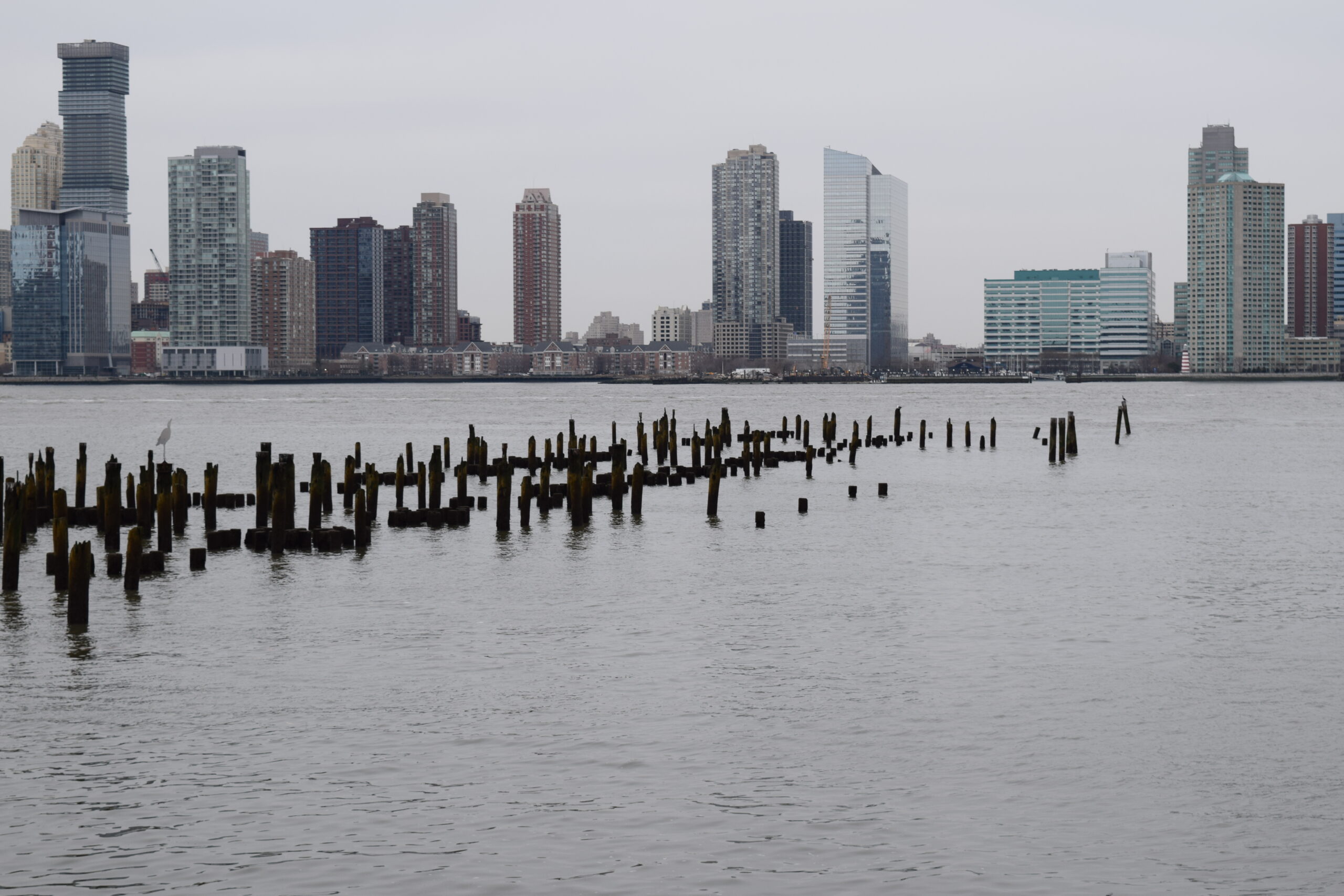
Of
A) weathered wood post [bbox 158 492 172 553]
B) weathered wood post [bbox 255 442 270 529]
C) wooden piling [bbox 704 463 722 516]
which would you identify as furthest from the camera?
wooden piling [bbox 704 463 722 516]

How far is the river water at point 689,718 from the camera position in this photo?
13930 millimetres

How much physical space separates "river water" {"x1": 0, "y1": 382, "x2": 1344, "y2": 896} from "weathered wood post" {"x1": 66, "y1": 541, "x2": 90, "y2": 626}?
394mm

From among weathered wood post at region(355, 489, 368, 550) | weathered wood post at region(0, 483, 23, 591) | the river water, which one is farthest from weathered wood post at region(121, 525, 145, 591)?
weathered wood post at region(355, 489, 368, 550)

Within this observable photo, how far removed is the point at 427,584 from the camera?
101 feet

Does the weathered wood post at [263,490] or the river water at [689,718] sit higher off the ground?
the weathered wood post at [263,490]

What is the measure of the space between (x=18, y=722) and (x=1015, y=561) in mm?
22259

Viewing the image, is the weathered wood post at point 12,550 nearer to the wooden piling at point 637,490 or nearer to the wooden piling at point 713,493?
the wooden piling at point 637,490

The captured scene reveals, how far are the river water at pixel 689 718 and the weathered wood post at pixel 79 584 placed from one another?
1.29 ft

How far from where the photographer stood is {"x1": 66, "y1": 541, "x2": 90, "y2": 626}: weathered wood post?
80.1ft

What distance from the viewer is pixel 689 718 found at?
19000 millimetres

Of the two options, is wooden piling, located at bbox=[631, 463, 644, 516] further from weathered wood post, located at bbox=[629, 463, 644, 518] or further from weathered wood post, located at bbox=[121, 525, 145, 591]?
weathered wood post, located at bbox=[121, 525, 145, 591]

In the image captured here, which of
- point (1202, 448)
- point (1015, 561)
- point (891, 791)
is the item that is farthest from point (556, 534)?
point (1202, 448)

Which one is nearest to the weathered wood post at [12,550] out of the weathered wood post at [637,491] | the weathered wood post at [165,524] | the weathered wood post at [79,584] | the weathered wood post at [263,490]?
the weathered wood post at [79,584]

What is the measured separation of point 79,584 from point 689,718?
11271mm
